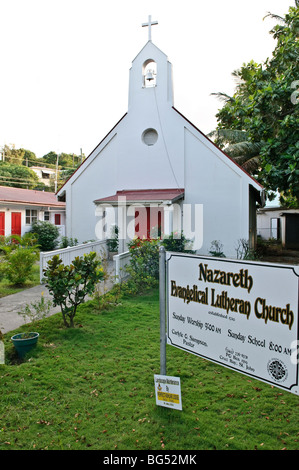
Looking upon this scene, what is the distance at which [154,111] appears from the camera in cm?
1530

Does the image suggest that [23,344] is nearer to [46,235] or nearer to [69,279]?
[69,279]

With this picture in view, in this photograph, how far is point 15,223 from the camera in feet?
76.4

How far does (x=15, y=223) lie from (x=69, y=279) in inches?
718

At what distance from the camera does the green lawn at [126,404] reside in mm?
3545

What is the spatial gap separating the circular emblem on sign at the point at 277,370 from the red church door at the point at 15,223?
22657mm

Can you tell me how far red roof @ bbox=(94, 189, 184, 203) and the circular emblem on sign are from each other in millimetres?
10610

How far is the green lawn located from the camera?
354cm

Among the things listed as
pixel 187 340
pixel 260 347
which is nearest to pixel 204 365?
pixel 187 340

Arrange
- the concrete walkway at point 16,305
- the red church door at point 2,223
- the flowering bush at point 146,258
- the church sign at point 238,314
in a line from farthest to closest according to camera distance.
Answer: the red church door at point 2,223 < the flowering bush at point 146,258 < the concrete walkway at point 16,305 < the church sign at point 238,314

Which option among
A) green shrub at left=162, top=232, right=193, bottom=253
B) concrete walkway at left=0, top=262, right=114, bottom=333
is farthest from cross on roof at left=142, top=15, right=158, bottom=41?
concrete walkway at left=0, top=262, right=114, bottom=333

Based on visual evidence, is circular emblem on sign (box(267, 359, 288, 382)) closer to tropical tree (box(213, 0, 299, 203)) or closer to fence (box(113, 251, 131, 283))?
fence (box(113, 251, 131, 283))

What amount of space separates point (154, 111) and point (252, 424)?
13.9m

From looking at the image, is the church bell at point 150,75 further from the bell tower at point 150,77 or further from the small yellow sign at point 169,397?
the small yellow sign at point 169,397

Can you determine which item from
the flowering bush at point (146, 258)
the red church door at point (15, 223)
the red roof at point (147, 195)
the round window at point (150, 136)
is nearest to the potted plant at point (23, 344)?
the flowering bush at point (146, 258)
